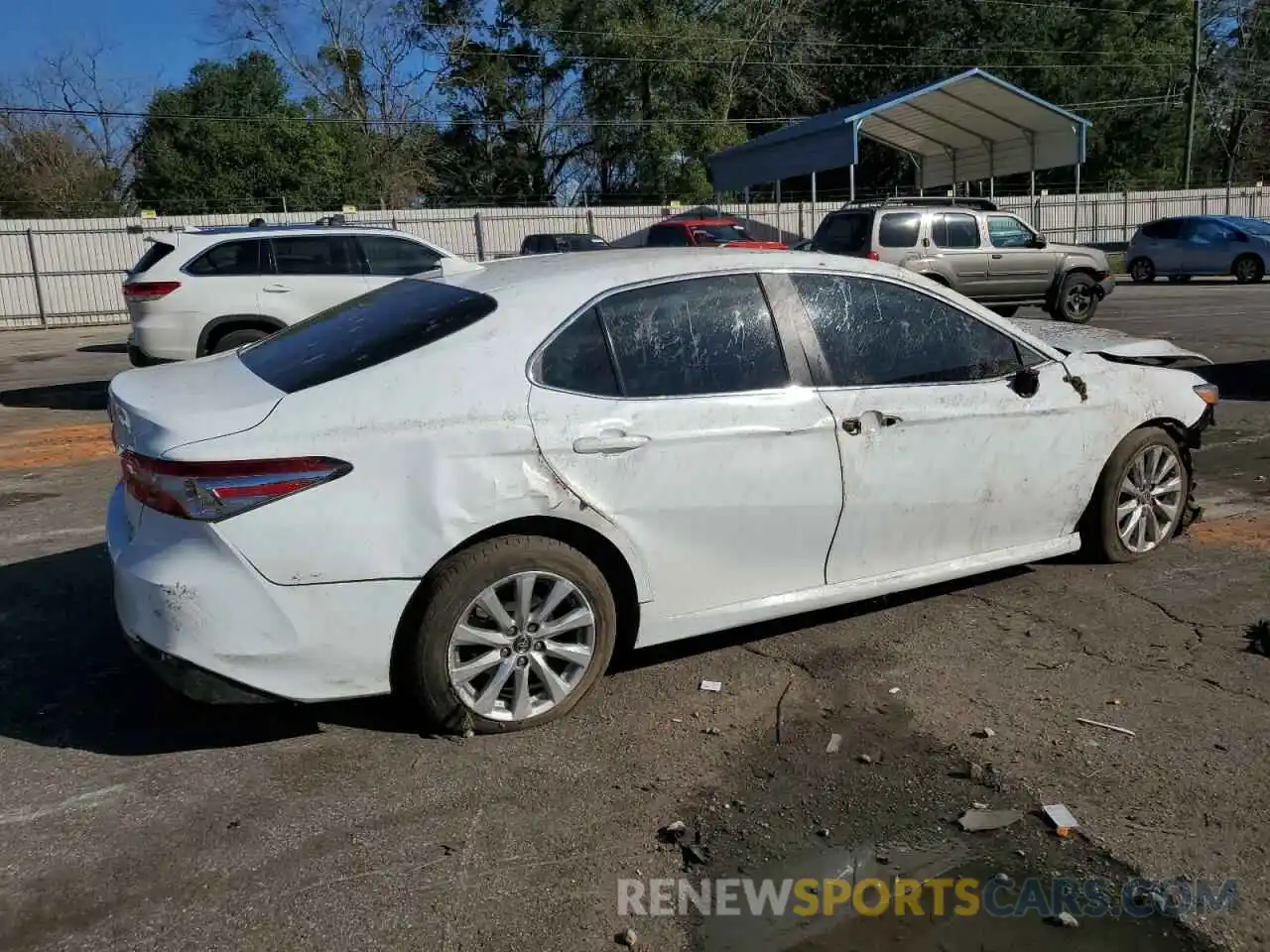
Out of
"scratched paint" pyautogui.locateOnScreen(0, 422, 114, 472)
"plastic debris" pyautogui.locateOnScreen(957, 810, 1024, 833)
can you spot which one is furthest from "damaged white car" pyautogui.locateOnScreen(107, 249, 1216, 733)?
"scratched paint" pyautogui.locateOnScreen(0, 422, 114, 472)

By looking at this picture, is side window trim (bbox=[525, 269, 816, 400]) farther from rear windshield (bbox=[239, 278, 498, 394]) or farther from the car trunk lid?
the car trunk lid

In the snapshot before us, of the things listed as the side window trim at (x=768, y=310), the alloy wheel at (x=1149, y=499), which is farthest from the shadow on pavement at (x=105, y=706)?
the alloy wheel at (x=1149, y=499)

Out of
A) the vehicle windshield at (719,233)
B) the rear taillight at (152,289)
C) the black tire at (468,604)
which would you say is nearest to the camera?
the black tire at (468,604)

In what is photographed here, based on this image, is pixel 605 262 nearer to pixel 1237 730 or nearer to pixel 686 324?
pixel 686 324

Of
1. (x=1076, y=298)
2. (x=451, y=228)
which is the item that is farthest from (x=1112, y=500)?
(x=451, y=228)

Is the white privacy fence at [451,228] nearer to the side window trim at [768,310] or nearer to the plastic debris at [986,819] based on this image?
the side window trim at [768,310]

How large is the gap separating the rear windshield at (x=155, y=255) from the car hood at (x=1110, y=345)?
27.4ft

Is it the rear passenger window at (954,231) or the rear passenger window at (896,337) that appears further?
the rear passenger window at (954,231)

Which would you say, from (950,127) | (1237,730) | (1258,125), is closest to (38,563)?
(1237,730)

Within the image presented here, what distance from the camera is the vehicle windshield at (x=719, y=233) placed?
21484 millimetres

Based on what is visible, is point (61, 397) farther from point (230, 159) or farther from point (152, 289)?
point (230, 159)

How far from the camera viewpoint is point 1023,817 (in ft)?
10.6

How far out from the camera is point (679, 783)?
3451mm

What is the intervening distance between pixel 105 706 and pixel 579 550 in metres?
1.86
